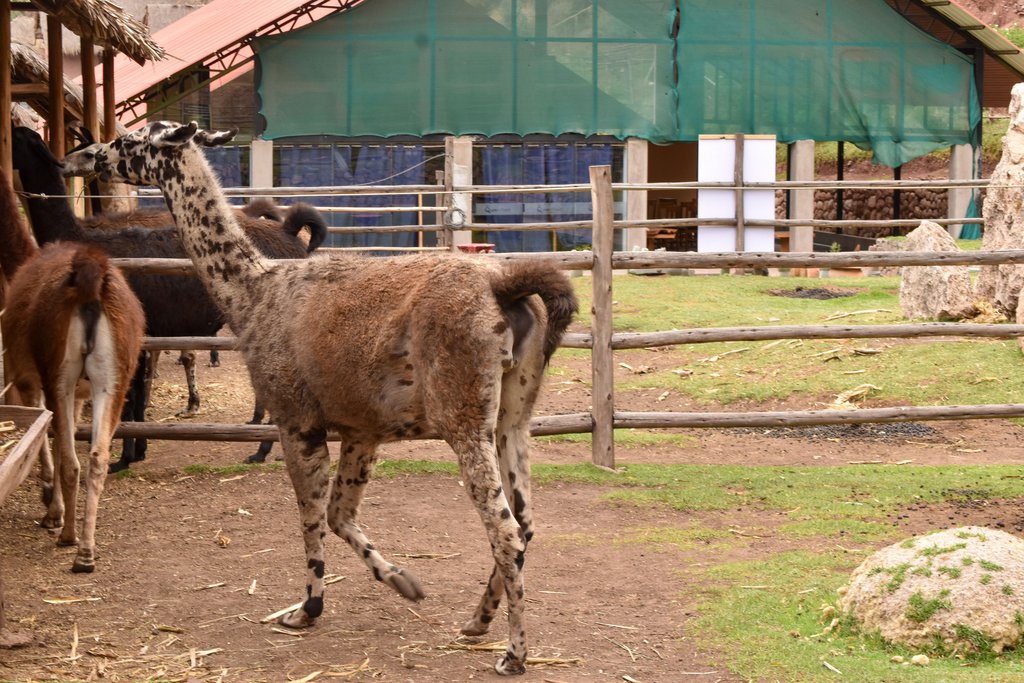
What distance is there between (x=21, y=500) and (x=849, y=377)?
21.6 feet

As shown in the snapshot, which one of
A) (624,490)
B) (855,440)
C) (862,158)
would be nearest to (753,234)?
(855,440)

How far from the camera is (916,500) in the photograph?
267 inches

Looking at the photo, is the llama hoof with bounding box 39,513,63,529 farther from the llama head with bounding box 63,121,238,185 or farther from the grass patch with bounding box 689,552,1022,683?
the grass patch with bounding box 689,552,1022,683

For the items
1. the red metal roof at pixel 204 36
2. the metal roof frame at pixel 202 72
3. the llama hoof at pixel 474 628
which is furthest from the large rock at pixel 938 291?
the red metal roof at pixel 204 36

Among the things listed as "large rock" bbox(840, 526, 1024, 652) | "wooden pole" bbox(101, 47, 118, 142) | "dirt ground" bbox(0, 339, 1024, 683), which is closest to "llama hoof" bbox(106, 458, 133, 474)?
"dirt ground" bbox(0, 339, 1024, 683)

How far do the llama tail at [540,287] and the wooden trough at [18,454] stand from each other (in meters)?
1.85

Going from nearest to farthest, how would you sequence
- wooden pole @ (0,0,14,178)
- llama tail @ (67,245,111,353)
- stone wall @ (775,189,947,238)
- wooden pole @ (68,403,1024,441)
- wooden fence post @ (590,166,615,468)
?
llama tail @ (67,245,111,353)
wooden pole @ (0,0,14,178)
wooden pole @ (68,403,1024,441)
wooden fence post @ (590,166,615,468)
stone wall @ (775,189,947,238)

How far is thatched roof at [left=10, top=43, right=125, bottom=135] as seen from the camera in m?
10.1

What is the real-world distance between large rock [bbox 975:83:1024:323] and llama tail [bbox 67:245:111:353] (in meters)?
8.93

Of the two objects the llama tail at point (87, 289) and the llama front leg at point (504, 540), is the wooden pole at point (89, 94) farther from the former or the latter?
the llama front leg at point (504, 540)

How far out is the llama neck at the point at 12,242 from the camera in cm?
673

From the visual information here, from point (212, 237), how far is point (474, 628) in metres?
2.13

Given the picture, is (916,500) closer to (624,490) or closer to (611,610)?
(624,490)

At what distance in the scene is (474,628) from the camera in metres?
4.75
